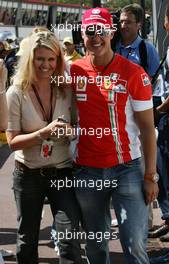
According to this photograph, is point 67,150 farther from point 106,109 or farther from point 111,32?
point 111,32

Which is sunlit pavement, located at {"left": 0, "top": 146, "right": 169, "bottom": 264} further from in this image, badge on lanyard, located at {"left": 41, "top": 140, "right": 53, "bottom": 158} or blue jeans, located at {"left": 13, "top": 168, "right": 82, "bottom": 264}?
badge on lanyard, located at {"left": 41, "top": 140, "right": 53, "bottom": 158}

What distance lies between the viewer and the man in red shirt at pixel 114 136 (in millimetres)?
3047

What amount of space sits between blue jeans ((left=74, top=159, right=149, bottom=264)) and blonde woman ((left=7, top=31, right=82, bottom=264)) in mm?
102

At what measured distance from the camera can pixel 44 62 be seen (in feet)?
10.4

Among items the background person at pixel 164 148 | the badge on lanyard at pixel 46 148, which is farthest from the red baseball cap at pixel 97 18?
the background person at pixel 164 148

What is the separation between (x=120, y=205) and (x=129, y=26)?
2088 millimetres

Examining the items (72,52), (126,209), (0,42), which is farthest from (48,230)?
(72,52)

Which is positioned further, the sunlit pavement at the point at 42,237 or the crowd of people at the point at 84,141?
the sunlit pavement at the point at 42,237

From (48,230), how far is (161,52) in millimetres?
2572

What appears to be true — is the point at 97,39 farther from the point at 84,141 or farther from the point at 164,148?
the point at 164,148

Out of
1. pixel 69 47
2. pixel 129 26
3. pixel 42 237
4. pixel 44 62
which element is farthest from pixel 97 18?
pixel 69 47

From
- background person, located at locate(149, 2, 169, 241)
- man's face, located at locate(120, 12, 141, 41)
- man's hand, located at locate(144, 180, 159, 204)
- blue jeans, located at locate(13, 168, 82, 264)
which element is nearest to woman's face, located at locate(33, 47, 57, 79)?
blue jeans, located at locate(13, 168, 82, 264)

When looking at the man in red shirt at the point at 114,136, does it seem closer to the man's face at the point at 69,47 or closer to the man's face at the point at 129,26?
the man's face at the point at 129,26

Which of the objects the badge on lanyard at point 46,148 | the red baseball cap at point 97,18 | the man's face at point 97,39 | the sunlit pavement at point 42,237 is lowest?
the sunlit pavement at point 42,237
